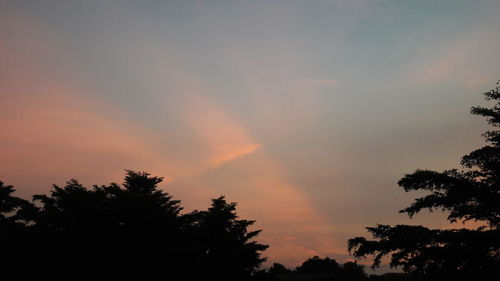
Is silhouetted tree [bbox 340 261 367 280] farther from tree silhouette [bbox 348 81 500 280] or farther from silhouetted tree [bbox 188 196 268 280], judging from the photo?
tree silhouette [bbox 348 81 500 280]

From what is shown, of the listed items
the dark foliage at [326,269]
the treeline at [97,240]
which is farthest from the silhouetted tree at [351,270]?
the treeline at [97,240]

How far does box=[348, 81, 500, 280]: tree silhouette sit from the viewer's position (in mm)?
8562

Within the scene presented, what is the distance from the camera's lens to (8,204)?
32.1 meters

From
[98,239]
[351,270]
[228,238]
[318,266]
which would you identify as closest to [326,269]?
[318,266]

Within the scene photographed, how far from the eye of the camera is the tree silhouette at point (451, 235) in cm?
856

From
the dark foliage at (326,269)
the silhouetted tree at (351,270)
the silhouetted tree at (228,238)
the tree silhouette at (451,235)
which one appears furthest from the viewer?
the silhouetted tree at (351,270)

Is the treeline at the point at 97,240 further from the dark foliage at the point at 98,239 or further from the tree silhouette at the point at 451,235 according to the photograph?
the tree silhouette at the point at 451,235

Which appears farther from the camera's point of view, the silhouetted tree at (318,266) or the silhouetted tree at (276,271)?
the silhouetted tree at (318,266)

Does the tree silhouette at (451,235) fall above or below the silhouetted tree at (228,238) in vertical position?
below

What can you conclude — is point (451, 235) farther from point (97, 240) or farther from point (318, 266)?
point (318, 266)

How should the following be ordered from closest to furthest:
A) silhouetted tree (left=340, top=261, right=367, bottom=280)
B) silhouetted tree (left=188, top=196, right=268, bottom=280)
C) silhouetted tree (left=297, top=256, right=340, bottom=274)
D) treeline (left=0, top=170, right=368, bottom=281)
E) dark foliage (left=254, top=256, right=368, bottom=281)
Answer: treeline (left=0, top=170, right=368, bottom=281), silhouetted tree (left=188, top=196, right=268, bottom=280), dark foliage (left=254, top=256, right=368, bottom=281), silhouetted tree (left=340, top=261, right=367, bottom=280), silhouetted tree (left=297, top=256, right=340, bottom=274)

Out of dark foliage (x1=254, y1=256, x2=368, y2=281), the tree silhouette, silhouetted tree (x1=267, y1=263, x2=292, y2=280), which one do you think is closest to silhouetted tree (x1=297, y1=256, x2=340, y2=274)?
dark foliage (x1=254, y1=256, x2=368, y2=281)

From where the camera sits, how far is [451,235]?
905 centimetres

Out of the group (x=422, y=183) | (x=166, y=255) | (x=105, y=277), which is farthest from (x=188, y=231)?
(x=422, y=183)
